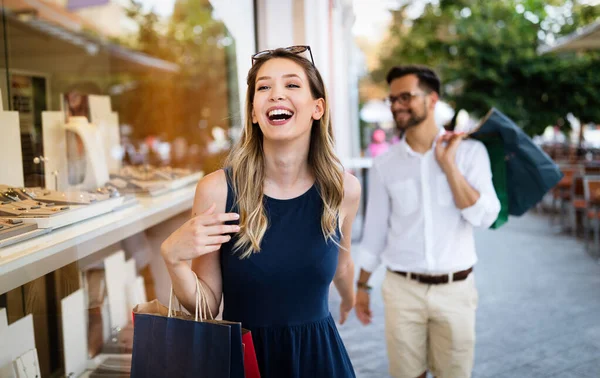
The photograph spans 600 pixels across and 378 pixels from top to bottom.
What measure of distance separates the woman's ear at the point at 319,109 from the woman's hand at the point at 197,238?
45cm

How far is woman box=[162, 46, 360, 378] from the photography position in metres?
1.61

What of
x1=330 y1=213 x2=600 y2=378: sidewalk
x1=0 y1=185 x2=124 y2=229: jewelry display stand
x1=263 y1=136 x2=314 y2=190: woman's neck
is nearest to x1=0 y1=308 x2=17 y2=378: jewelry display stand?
x1=0 y1=185 x2=124 y2=229: jewelry display stand

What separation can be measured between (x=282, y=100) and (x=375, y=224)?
Answer: 5.28 ft

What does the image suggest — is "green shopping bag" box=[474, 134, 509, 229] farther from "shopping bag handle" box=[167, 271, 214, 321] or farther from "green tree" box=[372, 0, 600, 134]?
"green tree" box=[372, 0, 600, 134]

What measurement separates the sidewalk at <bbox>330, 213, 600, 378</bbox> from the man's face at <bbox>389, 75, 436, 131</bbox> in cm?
189

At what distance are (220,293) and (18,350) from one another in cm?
67

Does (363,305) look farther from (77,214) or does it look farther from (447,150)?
(77,214)

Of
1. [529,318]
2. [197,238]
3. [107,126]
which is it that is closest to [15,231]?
[197,238]

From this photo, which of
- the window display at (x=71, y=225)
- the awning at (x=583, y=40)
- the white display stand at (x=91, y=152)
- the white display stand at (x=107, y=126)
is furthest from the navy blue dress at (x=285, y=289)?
the awning at (x=583, y=40)

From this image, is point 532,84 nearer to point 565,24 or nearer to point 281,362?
point 565,24

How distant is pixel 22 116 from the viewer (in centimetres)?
207

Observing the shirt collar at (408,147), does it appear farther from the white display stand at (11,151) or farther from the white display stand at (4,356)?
the white display stand at (4,356)

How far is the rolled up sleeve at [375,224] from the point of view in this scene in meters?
3.04

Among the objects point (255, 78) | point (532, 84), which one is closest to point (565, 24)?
point (532, 84)
